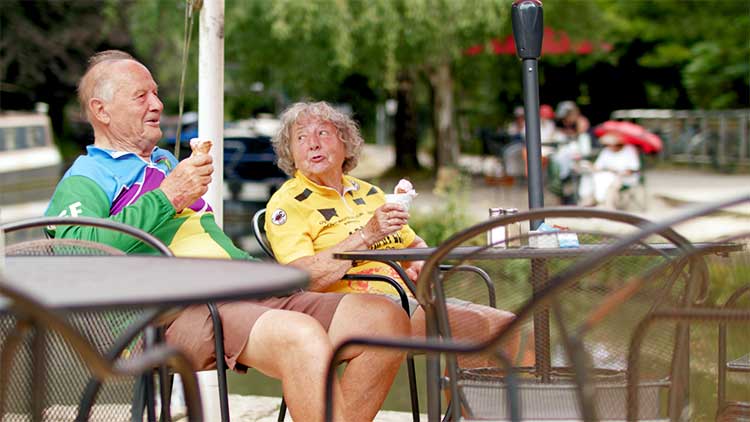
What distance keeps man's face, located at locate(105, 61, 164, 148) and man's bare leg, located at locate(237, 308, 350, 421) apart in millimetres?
747

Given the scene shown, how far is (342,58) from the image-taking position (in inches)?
602

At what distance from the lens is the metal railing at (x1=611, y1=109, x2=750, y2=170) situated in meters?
20.4

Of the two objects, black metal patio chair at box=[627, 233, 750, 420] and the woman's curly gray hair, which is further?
the woman's curly gray hair

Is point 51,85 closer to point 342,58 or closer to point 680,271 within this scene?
point 342,58

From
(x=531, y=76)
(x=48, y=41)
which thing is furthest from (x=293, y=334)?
(x=48, y=41)

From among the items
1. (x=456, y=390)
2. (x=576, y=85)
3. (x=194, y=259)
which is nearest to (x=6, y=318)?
(x=194, y=259)

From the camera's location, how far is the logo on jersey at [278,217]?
333 centimetres

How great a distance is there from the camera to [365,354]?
10.1ft

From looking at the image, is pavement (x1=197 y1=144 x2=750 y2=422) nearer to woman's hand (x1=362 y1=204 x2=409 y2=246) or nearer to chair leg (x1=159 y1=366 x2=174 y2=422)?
woman's hand (x1=362 y1=204 x2=409 y2=246)

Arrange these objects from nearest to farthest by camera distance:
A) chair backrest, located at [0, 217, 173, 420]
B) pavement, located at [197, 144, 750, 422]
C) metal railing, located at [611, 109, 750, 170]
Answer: chair backrest, located at [0, 217, 173, 420] → pavement, located at [197, 144, 750, 422] → metal railing, located at [611, 109, 750, 170]

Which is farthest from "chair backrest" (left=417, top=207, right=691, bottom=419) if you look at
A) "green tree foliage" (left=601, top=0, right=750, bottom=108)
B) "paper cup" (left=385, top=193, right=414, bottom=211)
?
"green tree foliage" (left=601, top=0, right=750, bottom=108)

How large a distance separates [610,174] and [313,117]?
9730mm

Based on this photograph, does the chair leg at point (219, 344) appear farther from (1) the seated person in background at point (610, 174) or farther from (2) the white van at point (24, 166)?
(2) the white van at point (24, 166)

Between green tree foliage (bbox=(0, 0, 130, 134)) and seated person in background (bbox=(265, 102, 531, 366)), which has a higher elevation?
green tree foliage (bbox=(0, 0, 130, 134))
